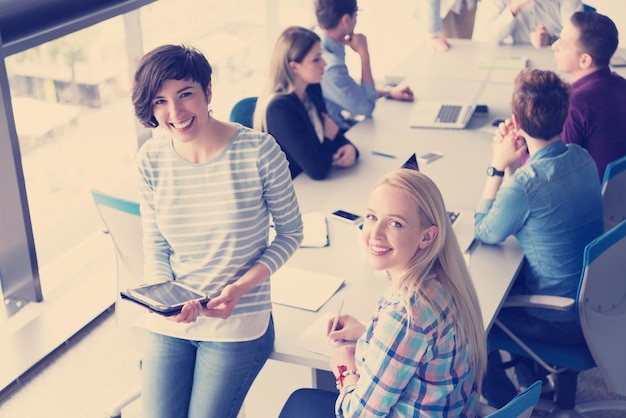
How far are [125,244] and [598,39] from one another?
229cm

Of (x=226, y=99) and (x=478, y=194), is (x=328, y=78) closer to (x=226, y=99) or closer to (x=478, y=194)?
(x=478, y=194)

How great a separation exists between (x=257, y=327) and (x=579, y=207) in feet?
4.05

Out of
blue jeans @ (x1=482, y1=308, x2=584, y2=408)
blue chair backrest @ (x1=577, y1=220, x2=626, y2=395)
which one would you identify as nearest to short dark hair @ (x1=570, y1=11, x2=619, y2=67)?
blue chair backrest @ (x1=577, y1=220, x2=626, y2=395)

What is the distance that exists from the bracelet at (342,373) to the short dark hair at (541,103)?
1171 mm

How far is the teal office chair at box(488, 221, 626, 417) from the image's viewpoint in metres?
2.60

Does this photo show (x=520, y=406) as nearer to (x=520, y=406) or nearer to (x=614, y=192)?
(x=520, y=406)

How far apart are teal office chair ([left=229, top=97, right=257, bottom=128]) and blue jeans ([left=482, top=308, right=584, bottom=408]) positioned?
151 centimetres

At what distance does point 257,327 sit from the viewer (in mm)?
2355

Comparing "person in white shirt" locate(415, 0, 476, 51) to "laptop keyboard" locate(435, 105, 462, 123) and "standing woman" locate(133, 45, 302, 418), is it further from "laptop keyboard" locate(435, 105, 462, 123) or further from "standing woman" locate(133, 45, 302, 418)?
"standing woman" locate(133, 45, 302, 418)

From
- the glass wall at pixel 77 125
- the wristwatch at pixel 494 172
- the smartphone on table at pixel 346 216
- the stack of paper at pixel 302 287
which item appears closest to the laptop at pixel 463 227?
the wristwatch at pixel 494 172

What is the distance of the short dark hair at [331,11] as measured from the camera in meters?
4.03

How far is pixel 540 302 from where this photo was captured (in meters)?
2.72

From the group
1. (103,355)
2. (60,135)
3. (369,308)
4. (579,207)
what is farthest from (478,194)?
(60,135)

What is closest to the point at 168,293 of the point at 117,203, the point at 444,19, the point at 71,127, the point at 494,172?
the point at 117,203
